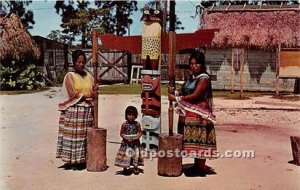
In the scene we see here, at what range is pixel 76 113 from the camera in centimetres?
600

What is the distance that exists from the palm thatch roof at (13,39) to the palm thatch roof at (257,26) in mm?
7410

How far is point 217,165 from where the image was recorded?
20.7ft

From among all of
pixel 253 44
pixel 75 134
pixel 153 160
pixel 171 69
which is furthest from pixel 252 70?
pixel 75 134

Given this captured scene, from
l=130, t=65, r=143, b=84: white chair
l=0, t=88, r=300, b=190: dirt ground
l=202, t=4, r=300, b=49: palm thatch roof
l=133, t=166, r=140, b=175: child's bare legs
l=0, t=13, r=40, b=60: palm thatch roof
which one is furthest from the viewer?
l=130, t=65, r=143, b=84: white chair

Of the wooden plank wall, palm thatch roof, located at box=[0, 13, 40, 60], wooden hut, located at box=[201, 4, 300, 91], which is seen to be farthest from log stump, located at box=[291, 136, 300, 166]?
palm thatch roof, located at box=[0, 13, 40, 60]

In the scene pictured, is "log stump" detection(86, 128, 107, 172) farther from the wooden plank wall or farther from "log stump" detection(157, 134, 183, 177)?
the wooden plank wall

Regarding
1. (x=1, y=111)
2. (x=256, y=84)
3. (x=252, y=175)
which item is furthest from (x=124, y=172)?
(x=256, y=84)

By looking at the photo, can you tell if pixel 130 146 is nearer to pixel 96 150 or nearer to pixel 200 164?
pixel 96 150

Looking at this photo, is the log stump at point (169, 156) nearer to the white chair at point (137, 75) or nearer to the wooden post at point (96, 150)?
the wooden post at point (96, 150)

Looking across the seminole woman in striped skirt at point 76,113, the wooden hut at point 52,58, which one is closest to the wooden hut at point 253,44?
the wooden hut at point 52,58

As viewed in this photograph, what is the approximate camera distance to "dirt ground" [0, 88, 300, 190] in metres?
5.32

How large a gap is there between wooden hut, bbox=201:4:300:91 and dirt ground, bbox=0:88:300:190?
6.95 metres

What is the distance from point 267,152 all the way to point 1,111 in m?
7.11

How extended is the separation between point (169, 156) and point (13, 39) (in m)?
14.4
